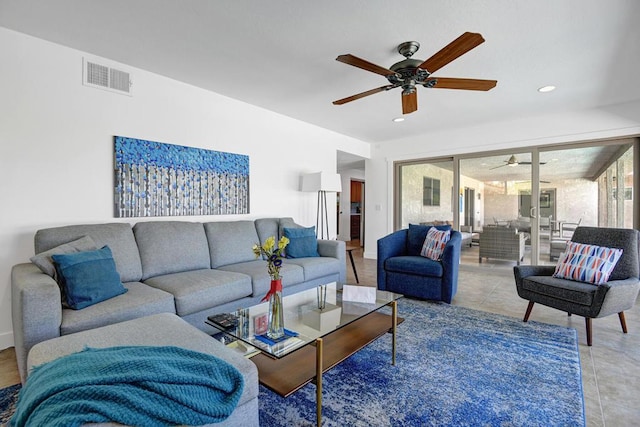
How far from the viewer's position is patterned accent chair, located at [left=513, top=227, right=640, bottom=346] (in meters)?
2.31

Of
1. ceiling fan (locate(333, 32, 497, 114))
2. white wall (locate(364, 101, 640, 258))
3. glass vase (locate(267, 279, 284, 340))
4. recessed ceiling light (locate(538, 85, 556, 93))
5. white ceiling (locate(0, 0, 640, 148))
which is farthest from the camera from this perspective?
white wall (locate(364, 101, 640, 258))

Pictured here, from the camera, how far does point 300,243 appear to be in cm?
361

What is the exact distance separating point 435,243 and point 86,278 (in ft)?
10.8

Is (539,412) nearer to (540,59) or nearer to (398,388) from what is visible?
(398,388)

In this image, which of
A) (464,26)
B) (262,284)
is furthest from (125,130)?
(464,26)

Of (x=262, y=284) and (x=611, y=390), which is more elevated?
(x=262, y=284)

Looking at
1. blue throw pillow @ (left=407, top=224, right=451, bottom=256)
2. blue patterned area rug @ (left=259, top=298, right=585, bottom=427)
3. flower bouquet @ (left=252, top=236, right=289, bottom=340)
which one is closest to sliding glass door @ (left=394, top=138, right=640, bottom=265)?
blue throw pillow @ (left=407, top=224, right=451, bottom=256)

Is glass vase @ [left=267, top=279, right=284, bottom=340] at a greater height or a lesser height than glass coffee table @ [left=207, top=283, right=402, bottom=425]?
greater

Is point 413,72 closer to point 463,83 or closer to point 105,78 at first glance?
point 463,83

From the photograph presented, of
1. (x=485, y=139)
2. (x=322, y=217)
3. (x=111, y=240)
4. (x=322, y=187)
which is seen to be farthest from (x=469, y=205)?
(x=111, y=240)

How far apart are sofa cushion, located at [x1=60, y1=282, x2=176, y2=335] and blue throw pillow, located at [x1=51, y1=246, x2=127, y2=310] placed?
0.05 meters

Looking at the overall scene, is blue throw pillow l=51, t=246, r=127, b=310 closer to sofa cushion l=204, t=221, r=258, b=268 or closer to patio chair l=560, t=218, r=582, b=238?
sofa cushion l=204, t=221, r=258, b=268

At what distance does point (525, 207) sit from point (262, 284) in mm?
4350

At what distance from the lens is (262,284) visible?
8.86 ft
